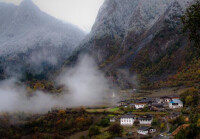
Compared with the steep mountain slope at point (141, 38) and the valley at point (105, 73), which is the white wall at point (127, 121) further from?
the steep mountain slope at point (141, 38)

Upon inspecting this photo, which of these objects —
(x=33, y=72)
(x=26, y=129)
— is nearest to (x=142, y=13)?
(x=33, y=72)

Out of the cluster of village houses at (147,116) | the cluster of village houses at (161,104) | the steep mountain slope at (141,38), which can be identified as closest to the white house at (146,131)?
the cluster of village houses at (147,116)

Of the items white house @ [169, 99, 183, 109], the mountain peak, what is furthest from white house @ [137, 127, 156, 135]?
the mountain peak

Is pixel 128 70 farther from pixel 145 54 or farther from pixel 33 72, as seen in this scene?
pixel 33 72

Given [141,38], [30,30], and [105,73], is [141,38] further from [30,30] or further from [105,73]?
[30,30]

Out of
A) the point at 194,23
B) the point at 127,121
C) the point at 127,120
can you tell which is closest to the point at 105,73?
the point at 127,120

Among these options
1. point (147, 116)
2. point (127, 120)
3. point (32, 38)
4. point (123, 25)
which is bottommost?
point (127, 120)
